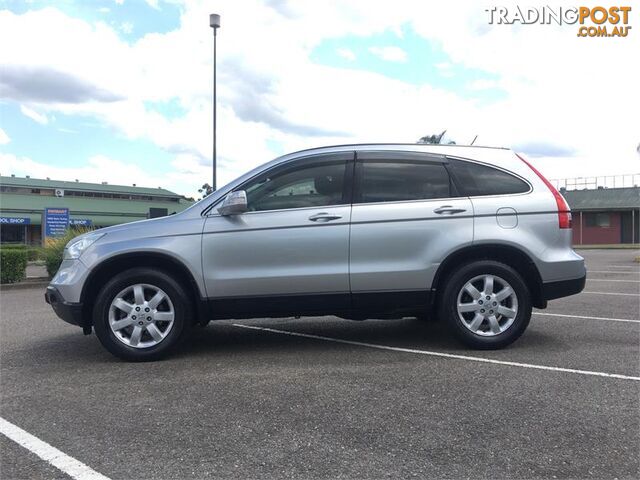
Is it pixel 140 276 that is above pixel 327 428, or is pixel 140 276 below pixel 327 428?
above

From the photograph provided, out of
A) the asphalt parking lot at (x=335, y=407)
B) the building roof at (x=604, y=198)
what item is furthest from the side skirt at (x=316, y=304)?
the building roof at (x=604, y=198)

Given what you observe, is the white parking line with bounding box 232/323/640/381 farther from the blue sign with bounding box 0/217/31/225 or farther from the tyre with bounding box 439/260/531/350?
the blue sign with bounding box 0/217/31/225

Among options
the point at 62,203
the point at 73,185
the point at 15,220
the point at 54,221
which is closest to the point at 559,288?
the point at 54,221

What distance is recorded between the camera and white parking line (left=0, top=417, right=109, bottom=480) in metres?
2.62

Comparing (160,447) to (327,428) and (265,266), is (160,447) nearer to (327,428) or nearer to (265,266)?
(327,428)

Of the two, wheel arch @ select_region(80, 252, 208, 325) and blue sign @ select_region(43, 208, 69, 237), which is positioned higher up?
blue sign @ select_region(43, 208, 69, 237)

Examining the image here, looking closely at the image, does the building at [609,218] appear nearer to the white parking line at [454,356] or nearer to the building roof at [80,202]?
the building roof at [80,202]

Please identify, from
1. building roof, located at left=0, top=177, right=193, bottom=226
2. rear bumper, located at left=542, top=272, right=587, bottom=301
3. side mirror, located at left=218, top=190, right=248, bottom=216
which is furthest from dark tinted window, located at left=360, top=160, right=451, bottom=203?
building roof, located at left=0, top=177, right=193, bottom=226

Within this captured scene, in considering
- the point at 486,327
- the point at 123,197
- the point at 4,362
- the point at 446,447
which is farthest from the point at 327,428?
the point at 123,197

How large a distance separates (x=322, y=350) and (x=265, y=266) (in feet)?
3.39

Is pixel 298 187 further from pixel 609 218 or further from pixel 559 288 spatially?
pixel 609 218

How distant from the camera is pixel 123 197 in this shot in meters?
49.3

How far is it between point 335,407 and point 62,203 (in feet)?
145

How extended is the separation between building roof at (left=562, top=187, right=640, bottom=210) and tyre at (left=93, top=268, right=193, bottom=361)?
144ft
